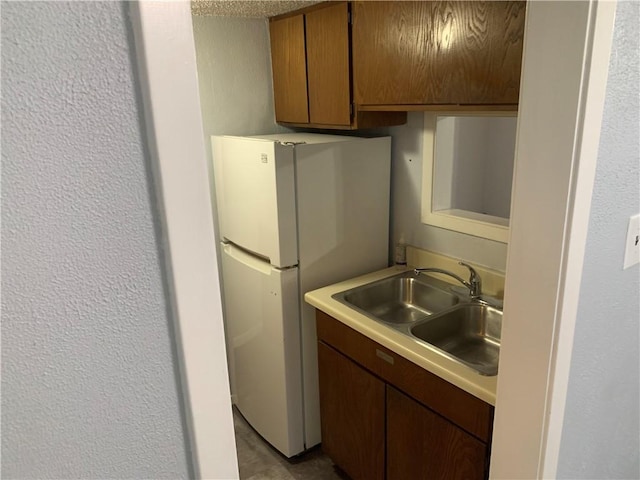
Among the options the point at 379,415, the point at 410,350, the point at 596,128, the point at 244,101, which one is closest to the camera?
the point at 596,128

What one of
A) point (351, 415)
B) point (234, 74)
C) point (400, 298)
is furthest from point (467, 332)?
point (234, 74)

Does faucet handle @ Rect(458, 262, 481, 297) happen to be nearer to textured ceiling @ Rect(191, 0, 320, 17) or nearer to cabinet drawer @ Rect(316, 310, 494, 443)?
cabinet drawer @ Rect(316, 310, 494, 443)

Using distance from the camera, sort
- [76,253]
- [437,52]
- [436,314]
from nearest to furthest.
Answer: [76,253] → [437,52] → [436,314]

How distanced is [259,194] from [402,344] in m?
0.88

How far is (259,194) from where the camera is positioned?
2.13 meters

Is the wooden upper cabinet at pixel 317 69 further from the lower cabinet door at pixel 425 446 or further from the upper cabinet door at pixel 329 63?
the lower cabinet door at pixel 425 446

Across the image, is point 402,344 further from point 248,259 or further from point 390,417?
point 248,259

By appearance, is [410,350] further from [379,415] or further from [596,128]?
[596,128]

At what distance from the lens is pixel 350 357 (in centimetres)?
200

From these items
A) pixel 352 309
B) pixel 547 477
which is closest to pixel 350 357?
pixel 352 309

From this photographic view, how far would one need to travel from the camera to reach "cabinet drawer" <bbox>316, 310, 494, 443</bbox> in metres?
1.49

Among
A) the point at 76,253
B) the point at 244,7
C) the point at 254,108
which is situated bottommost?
the point at 76,253

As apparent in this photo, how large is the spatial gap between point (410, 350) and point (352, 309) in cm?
37

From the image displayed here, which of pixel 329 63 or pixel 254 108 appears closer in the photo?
pixel 329 63
